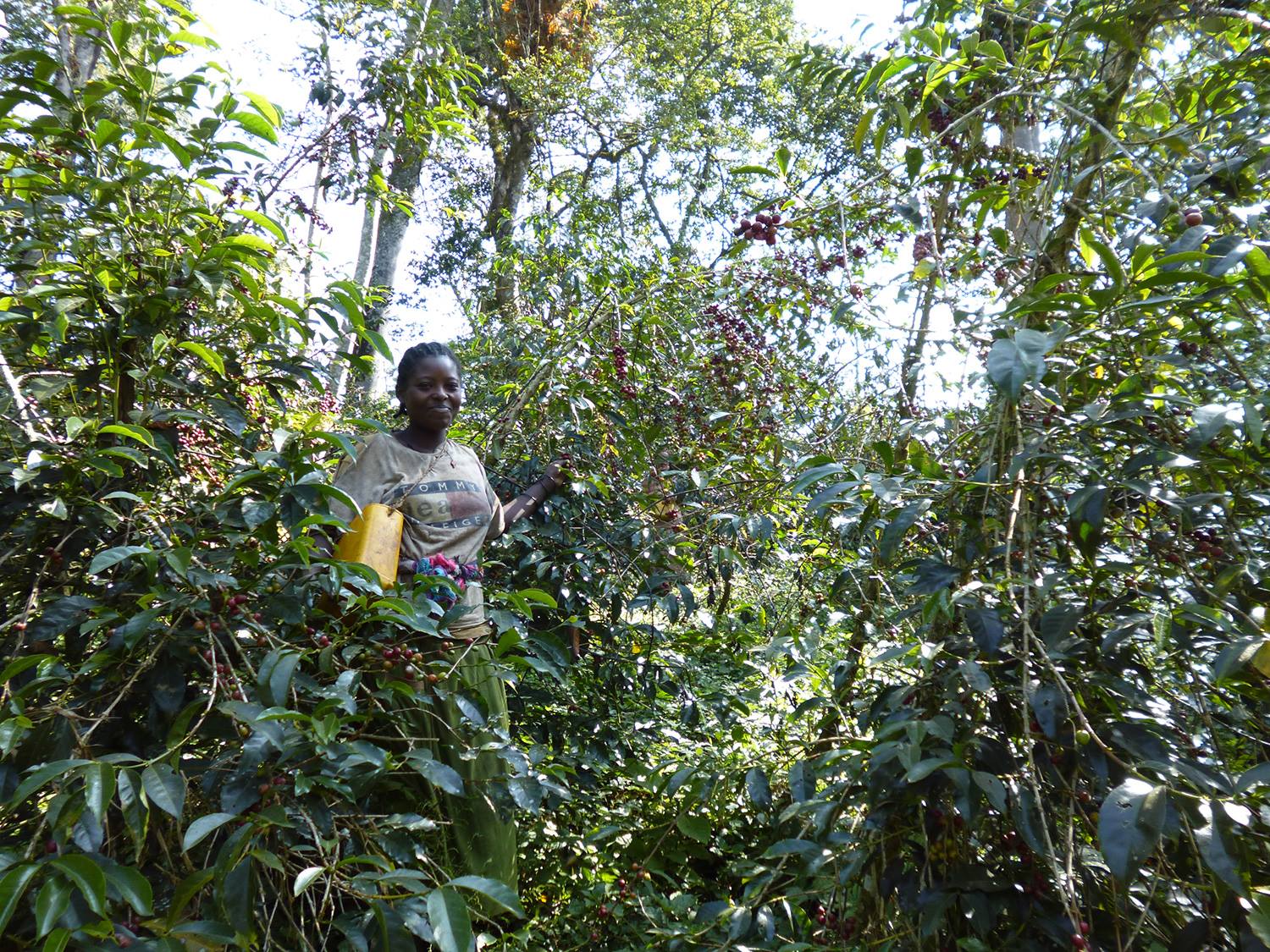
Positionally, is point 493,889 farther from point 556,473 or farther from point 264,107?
point 264,107

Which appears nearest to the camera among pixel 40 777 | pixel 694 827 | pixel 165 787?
pixel 40 777

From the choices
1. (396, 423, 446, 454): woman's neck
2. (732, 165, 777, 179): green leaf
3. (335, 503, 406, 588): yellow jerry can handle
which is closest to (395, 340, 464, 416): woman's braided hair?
(396, 423, 446, 454): woman's neck

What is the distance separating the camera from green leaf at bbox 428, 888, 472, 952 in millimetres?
1139

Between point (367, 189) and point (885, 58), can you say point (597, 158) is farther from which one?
point (885, 58)

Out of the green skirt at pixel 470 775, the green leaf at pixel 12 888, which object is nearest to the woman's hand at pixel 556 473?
the green skirt at pixel 470 775

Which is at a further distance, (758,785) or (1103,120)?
(1103,120)

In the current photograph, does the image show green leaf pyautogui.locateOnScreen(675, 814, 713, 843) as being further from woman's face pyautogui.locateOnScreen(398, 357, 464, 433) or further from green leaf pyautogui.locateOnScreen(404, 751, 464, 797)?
woman's face pyautogui.locateOnScreen(398, 357, 464, 433)

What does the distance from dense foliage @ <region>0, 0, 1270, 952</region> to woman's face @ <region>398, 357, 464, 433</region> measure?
235 mm

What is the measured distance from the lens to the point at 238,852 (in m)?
1.22

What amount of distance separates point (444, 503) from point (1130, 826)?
157 centimetres

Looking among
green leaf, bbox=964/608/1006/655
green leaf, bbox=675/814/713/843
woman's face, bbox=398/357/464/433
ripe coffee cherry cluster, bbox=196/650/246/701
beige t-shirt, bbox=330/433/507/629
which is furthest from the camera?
woman's face, bbox=398/357/464/433

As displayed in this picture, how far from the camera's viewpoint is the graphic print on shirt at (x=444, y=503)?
81.0 inches

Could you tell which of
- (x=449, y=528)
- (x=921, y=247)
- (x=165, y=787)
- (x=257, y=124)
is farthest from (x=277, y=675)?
(x=921, y=247)

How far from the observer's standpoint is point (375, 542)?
179cm
